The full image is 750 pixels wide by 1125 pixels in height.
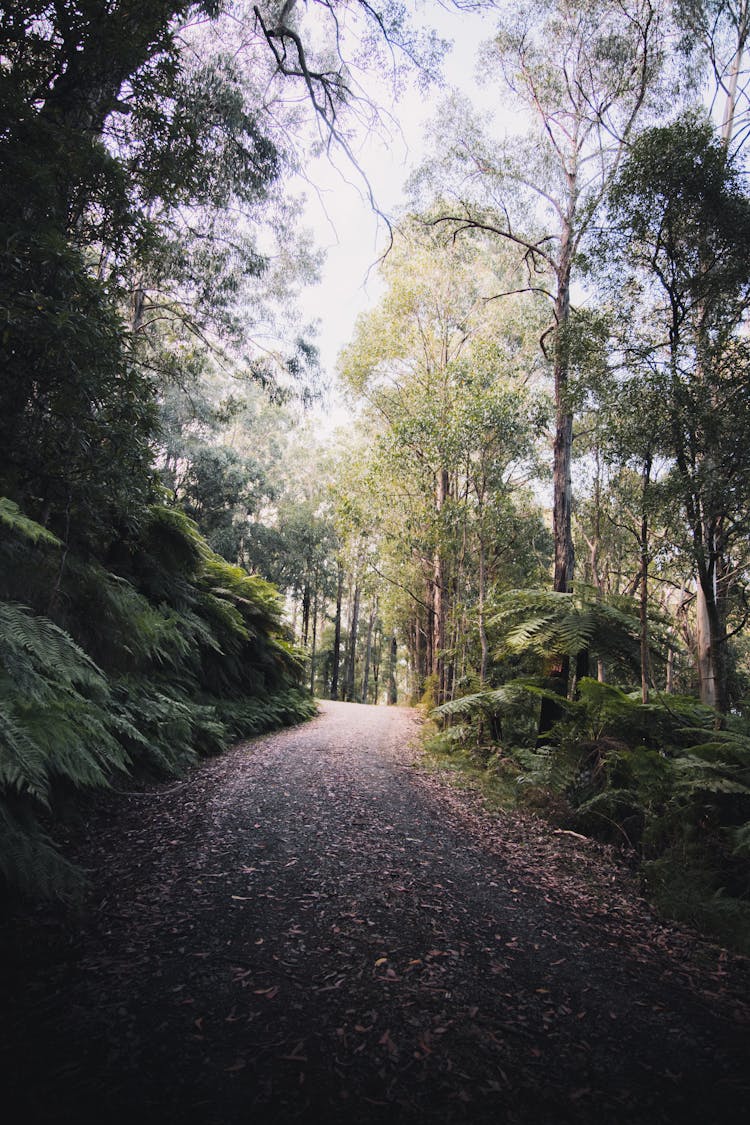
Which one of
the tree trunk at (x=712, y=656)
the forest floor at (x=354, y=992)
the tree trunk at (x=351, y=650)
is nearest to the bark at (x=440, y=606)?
the tree trunk at (x=712, y=656)

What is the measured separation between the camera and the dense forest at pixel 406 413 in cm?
358

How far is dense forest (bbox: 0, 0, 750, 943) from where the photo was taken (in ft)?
11.8

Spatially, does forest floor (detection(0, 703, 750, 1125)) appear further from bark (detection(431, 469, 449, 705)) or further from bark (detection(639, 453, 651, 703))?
bark (detection(431, 469, 449, 705))

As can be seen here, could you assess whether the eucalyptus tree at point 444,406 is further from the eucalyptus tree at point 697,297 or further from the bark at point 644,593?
the eucalyptus tree at point 697,297

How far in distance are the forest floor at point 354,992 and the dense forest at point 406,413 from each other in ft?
1.91

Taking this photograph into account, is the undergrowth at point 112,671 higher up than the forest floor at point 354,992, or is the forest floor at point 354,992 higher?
the undergrowth at point 112,671

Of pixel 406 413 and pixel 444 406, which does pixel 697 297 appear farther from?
pixel 406 413

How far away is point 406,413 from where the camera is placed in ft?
48.6

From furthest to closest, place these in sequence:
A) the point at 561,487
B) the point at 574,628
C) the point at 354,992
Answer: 1. the point at 561,487
2. the point at 574,628
3. the point at 354,992

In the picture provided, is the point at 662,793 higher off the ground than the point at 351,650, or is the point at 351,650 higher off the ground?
the point at 351,650

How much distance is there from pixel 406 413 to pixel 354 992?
14242 millimetres

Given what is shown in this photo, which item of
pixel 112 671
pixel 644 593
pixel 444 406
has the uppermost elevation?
pixel 444 406

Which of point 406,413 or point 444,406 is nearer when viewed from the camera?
point 444,406

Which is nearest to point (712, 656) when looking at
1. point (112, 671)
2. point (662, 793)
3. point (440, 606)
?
point (662, 793)
